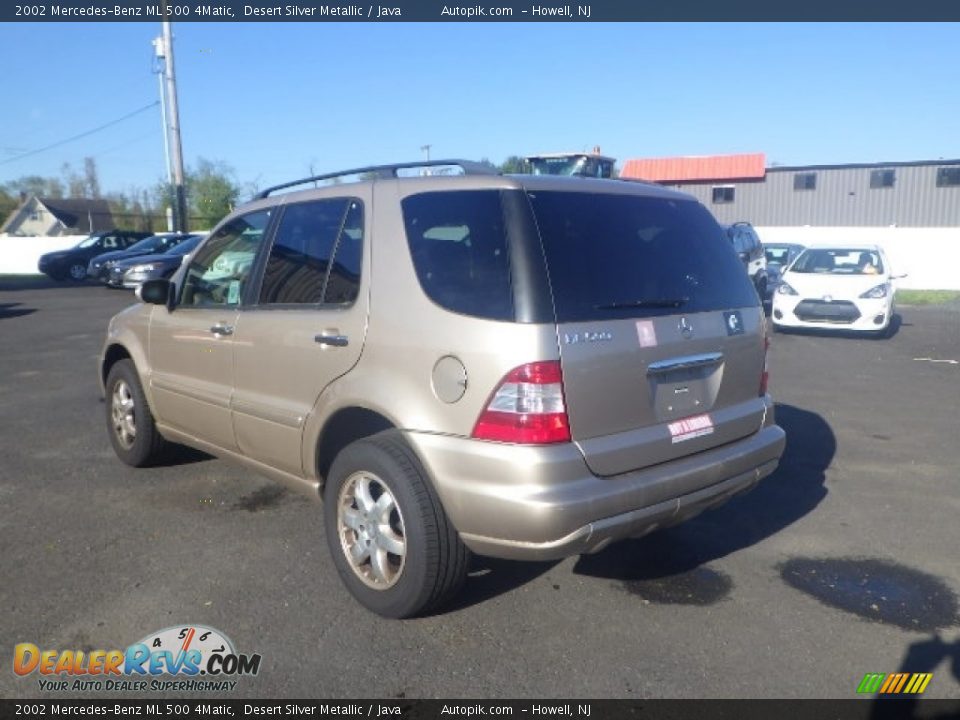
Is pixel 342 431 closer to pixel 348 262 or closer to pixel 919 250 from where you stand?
pixel 348 262

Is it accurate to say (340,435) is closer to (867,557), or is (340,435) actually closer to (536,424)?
(536,424)

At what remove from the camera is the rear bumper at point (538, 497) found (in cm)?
289

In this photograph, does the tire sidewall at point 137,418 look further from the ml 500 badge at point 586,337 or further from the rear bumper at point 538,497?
the ml 500 badge at point 586,337

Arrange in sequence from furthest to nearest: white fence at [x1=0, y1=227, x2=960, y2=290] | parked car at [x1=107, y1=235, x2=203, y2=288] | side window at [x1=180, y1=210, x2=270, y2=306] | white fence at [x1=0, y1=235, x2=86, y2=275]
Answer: white fence at [x1=0, y1=235, x2=86, y2=275]
white fence at [x1=0, y1=227, x2=960, y2=290]
parked car at [x1=107, y1=235, x2=203, y2=288]
side window at [x1=180, y1=210, x2=270, y2=306]

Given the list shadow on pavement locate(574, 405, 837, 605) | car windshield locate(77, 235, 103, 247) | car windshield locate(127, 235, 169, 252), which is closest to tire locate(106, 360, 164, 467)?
shadow on pavement locate(574, 405, 837, 605)

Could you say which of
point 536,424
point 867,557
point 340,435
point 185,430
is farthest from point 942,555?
point 185,430

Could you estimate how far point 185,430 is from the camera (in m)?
4.81

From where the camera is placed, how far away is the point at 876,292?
13008 mm

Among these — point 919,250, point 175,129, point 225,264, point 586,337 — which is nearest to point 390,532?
point 586,337

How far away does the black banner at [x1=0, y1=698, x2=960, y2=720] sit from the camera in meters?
2.73

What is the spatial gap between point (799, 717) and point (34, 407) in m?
7.28

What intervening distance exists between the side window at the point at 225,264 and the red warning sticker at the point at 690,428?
8.11 ft

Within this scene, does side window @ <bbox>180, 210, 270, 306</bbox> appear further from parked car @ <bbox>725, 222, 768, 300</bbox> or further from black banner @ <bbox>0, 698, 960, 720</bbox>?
parked car @ <bbox>725, 222, 768, 300</bbox>

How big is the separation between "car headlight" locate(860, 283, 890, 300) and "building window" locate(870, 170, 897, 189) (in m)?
26.5
